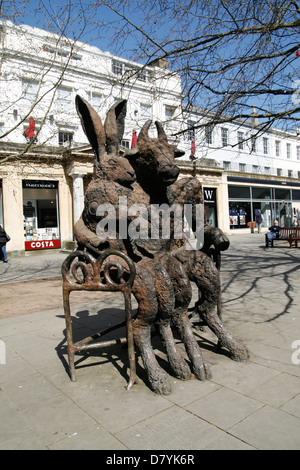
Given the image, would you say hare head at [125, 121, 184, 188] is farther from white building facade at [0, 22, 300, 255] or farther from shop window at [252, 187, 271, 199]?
shop window at [252, 187, 271, 199]

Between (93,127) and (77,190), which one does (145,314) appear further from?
(77,190)

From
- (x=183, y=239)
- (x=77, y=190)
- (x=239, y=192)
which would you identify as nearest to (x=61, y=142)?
(x=77, y=190)

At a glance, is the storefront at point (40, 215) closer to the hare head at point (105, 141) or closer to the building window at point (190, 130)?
the building window at point (190, 130)

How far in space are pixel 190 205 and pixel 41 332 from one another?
8.90 feet

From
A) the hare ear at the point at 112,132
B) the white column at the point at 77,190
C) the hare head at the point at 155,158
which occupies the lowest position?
the hare head at the point at 155,158

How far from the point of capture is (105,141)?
133 inches

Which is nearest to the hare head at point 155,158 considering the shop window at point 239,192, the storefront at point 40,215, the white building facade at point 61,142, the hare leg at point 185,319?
A: the hare leg at point 185,319

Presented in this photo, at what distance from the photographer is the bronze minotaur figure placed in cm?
290

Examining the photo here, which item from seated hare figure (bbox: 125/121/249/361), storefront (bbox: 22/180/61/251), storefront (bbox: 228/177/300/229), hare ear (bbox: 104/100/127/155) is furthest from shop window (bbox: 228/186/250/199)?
hare ear (bbox: 104/100/127/155)

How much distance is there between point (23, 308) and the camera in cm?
614

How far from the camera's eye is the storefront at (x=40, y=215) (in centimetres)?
1656

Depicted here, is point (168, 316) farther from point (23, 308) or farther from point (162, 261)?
point (23, 308)

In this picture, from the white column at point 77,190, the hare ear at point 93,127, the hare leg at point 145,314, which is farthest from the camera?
the white column at point 77,190
